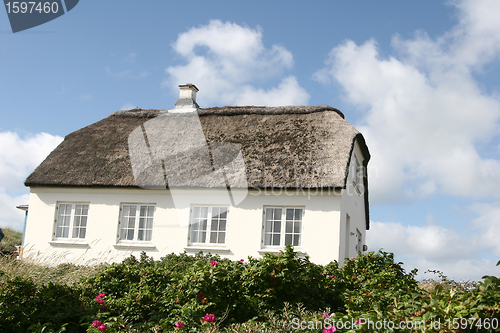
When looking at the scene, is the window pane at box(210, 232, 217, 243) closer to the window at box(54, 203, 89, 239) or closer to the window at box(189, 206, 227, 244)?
the window at box(189, 206, 227, 244)

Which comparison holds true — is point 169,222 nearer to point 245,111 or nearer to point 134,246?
point 134,246

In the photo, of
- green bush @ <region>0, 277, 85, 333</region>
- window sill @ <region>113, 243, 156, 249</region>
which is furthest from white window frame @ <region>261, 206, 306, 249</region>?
green bush @ <region>0, 277, 85, 333</region>

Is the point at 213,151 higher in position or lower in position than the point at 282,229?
higher

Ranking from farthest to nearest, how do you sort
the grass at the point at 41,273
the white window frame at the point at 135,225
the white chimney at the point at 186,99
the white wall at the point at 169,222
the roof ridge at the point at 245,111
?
the white chimney at the point at 186,99 < the roof ridge at the point at 245,111 < the white window frame at the point at 135,225 < the white wall at the point at 169,222 < the grass at the point at 41,273

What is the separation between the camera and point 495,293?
15.4 feet

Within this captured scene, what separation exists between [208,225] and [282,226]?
224 centimetres

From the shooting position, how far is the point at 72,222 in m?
14.3

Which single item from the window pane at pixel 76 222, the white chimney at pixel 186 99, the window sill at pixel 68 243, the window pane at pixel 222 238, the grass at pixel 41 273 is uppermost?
the white chimney at pixel 186 99

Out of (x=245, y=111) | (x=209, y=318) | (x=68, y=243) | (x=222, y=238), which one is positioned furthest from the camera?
(x=245, y=111)

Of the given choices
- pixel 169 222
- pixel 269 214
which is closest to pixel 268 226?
pixel 269 214

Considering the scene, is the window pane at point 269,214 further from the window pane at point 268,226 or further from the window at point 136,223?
the window at point 136,223

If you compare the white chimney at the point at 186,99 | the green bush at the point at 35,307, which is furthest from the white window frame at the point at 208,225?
the green bush at the point at 35,307

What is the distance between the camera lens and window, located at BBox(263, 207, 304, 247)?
12.5 meters

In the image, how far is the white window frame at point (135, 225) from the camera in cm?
1373
